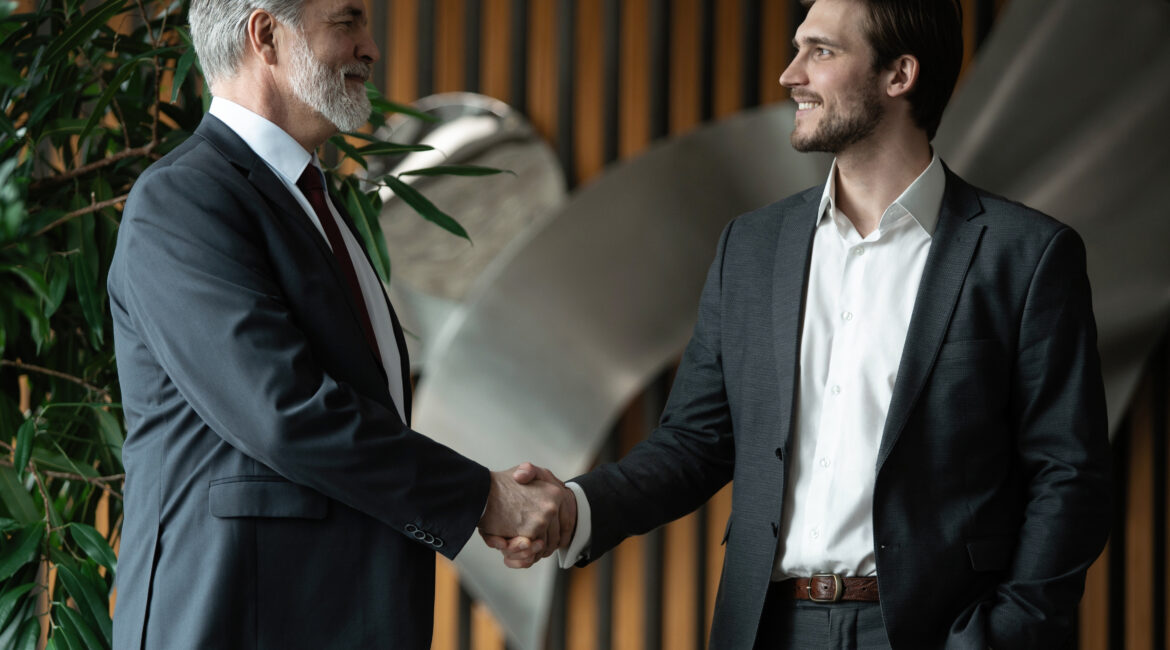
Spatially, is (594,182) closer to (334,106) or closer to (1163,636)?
(334,106)

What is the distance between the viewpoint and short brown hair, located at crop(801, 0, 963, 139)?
1.81 m

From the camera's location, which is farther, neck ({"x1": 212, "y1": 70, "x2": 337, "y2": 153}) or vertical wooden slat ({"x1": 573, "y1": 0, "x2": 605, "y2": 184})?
vertical wooden slat ({"x1": 573, "y1": 0, "x2": 605, "y2": 184})

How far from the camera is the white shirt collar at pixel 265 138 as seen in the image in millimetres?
1662

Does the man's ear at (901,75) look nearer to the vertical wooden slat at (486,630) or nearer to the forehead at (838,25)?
the forehead at (838,25)

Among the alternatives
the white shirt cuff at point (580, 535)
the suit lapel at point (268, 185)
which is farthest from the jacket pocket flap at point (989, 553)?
the suit lapel at point (268, 185)

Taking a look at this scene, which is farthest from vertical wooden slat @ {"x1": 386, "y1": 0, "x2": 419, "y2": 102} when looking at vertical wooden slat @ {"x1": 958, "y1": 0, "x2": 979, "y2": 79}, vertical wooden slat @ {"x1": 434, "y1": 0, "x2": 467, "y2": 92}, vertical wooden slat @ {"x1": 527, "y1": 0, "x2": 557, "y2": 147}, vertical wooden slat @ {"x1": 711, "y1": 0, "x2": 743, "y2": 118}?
vertical wooden slat @ {"x1": 958, "y1": 0, "x2": 979, "y2": 79}

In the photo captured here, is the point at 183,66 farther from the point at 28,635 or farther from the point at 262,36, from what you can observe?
the point at 28,635

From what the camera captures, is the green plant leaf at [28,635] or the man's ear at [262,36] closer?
the man's ear at [262,36]

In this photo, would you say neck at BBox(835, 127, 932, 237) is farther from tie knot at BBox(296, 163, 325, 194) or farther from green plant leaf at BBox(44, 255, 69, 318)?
green plant leaf at BBox(44, 255, 69, 318)

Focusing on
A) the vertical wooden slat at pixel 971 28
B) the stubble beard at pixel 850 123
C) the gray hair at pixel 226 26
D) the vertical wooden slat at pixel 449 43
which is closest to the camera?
the gray hair at pixel 226 26

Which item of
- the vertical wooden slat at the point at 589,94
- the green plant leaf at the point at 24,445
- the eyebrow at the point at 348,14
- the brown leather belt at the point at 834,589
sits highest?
the vertical wooden slat at the point at 589,94

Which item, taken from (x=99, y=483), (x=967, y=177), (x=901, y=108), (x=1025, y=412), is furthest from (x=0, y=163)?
(x=967, y=177)

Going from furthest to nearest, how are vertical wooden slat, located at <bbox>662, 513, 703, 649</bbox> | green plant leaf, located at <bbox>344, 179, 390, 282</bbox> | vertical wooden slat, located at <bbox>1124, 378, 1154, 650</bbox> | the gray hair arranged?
vertical wooden slat, located at <bbox>662, 513, 703, 649</bbox>
vertical wooden slat, located at <bbox>1124, 378, 1154, 650</bbox>
green plant leaf, located at <bbox>344, 179, 390, 282</bbox>
the gray hair

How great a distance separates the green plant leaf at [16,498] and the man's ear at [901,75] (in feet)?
5.13
